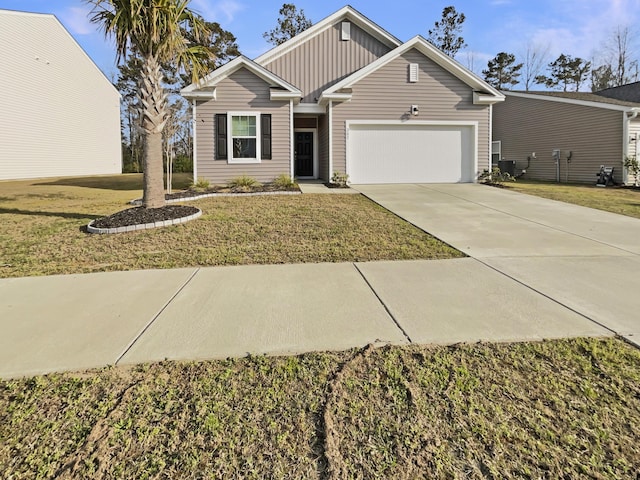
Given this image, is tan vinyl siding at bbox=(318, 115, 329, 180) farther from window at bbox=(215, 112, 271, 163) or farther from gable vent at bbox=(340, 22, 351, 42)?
gable vent at bbox=(340, 22, 351, 42)

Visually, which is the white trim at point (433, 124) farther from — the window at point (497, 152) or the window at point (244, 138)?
the window at point (497, 152)

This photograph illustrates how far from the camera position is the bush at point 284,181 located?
13.8 metres

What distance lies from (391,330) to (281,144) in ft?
38.9

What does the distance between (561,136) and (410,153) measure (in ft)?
28.3

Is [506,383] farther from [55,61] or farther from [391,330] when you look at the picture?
[55,61]

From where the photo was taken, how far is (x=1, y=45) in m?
21.2

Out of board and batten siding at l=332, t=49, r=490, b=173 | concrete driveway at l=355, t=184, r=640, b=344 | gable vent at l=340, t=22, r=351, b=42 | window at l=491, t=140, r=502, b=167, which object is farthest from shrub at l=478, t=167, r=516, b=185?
window at l=491, t=140, r=502, b=167

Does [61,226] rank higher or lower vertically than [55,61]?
lower

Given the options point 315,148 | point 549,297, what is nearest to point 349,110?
point 315,148

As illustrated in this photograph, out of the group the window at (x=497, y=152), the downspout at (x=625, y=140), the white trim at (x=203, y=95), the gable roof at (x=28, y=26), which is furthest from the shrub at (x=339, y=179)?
the gable roof at (x=28, y=26)

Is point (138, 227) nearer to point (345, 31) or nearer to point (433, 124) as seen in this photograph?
point (433, 124)

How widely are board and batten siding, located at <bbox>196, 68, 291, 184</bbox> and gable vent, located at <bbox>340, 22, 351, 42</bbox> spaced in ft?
15.2

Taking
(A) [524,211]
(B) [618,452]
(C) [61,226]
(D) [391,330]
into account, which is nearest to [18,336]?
(D) [391,330]

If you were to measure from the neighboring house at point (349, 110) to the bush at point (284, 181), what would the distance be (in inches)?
9.7
